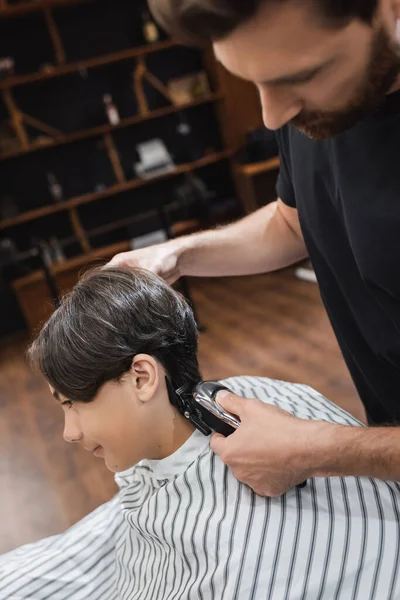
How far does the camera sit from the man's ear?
1042 mm

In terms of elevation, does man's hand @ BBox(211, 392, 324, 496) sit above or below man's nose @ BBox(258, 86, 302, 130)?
below

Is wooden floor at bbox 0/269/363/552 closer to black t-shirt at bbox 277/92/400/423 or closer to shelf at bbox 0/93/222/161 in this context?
black t-shirt at bbox 277/92/400/423

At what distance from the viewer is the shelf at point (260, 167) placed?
4.24m

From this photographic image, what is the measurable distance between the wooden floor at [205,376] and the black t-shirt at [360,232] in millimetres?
1432

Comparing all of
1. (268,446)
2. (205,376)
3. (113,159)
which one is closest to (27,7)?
(113,159)

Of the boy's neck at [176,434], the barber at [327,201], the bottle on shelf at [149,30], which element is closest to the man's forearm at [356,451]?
the barber at [327,201]

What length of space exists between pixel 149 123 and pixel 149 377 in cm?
402

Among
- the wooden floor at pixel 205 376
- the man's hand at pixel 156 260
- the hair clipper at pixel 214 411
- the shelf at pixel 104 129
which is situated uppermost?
the shelf at pixel 104 129

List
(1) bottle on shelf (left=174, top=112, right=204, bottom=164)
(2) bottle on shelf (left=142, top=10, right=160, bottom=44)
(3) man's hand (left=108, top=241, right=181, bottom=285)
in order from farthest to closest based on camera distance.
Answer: (1) bottle on shelf (left=174, top=112, right=204, bottom=164) → (2) bottle on shelf (left=142, top=10, right=160, bottom=44) → (3) man's hand (left=108, top=241, right=181, bottom=285)

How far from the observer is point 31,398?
3375mm

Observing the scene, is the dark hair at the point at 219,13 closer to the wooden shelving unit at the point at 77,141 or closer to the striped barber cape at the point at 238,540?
the striped barber cape at the point at 238,540

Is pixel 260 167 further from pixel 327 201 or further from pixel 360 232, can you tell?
pixel 360 232

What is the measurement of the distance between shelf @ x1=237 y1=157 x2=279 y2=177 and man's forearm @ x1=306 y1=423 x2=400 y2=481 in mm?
3682

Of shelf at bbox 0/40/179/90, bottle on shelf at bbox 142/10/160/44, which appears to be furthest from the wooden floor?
bottle on shelf at bbox 142/10/160/44
